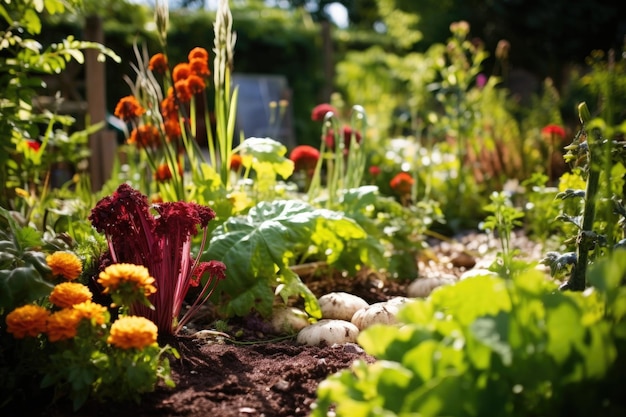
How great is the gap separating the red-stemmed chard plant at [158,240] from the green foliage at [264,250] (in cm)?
23

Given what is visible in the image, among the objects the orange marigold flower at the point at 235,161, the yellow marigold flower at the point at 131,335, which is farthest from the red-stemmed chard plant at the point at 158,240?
the orange marigold flower at the point at 235,161

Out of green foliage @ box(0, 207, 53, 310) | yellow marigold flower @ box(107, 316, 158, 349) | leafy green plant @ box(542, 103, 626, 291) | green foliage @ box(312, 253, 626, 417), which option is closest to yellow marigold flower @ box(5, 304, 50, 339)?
green foliage @ box(0, 207, 53, 310)

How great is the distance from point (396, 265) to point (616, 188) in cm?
126

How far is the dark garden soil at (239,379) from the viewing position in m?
1.68

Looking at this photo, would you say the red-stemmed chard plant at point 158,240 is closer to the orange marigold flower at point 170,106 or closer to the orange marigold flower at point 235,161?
the orange marigold flower at point 170,106

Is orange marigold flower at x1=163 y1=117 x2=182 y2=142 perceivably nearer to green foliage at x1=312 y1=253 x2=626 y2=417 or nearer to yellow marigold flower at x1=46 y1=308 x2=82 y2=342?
yellow marigold flower at x1=46 y1=308 x2=82 y2=342

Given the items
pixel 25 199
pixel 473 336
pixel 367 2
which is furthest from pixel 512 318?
pixel 367 2

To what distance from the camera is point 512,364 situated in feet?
4.05

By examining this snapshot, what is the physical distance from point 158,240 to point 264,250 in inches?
17.3

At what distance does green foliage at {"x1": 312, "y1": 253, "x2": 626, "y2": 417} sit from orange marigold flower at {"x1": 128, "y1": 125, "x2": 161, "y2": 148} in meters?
2.01

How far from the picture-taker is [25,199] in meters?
3.34

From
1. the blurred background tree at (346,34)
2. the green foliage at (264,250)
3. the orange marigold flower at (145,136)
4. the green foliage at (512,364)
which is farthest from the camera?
the blurred background tree at (346,34)

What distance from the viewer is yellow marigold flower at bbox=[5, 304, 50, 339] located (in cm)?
164

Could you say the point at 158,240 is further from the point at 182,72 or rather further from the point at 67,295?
the point at 182,72
